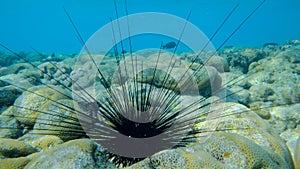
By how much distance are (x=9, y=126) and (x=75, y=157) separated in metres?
3.13

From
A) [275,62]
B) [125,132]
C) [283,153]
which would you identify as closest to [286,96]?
[275,62]

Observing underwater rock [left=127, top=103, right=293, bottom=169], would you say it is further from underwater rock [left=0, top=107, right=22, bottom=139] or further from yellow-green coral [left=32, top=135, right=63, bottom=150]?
underwater rock [left=0, top=107, right=22, bottom=139]

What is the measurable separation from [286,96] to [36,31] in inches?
7674

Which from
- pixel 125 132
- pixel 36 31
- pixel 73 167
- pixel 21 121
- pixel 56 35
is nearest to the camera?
pixel 73 167

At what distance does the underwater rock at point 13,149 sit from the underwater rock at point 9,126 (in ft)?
4.26

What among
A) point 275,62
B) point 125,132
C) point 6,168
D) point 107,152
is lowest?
point 6,168

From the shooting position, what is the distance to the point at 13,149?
114 inches

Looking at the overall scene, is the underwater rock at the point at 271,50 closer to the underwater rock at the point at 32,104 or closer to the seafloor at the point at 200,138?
the seafloor at the point at 200,138

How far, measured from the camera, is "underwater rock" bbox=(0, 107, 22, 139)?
424 cm

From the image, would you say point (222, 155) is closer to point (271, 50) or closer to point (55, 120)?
point (55, 120)

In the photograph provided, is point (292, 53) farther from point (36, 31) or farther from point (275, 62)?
point (36, 31)

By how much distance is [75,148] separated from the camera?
7.04 ft

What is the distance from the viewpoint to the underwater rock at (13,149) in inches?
112

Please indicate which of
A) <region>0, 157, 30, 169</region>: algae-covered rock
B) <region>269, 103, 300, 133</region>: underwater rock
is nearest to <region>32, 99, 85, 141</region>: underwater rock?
<region>0, 157, 30, 169</region>: algae-covered rock
